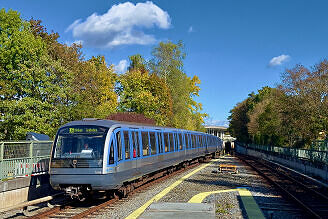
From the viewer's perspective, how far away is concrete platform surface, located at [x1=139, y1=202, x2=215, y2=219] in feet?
30.0

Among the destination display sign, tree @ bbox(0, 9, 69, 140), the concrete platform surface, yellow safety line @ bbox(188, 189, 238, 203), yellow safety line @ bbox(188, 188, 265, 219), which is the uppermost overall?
tree @ bbox(0, 9, 69, 140)

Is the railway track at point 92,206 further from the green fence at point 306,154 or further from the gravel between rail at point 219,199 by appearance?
the green fence at point 306,154

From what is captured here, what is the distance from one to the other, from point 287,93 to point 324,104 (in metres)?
4.11

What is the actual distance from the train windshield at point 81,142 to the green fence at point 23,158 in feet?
5.72

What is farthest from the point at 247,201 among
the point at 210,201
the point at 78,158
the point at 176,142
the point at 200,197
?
the point at 176,142

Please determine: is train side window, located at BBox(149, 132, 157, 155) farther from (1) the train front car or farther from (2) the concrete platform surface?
(2) the concrete platform surface

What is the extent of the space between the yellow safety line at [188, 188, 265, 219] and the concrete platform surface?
125cm

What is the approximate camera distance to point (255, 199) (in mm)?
12742

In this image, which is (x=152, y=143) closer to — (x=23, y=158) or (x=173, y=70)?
(x=23, y=158)

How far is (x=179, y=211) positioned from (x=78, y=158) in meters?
3.58

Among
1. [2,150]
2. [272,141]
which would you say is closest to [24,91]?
[2,150]

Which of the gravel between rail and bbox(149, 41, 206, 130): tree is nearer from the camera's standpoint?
the gravel between rail

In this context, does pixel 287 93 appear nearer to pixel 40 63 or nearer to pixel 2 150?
pixel 40 63

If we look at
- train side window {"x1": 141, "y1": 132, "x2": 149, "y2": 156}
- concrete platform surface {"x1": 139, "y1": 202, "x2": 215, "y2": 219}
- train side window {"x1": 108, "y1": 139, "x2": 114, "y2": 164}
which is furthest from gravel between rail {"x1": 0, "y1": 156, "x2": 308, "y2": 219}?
train side window {"x1": 141, "y1": 132, "x2": 149, "y2": 156}
